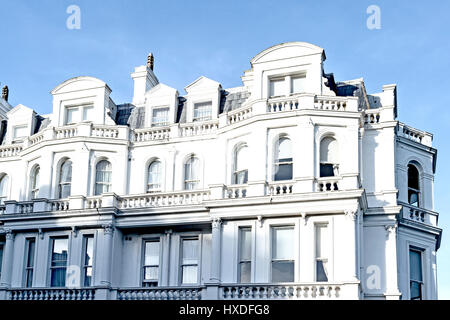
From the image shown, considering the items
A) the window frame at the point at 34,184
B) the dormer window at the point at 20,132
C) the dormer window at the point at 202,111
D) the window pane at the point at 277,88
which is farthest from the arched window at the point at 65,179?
the window pane at the point at 277,88

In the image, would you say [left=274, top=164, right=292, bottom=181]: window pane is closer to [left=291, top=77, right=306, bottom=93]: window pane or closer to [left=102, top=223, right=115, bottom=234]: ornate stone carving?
[left=291, top=77, right=306, bottom=93]: window pane

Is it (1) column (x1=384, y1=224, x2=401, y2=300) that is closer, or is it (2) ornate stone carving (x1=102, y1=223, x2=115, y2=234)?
(1) column (x1=384, y1=224, x2=401, y2=300)

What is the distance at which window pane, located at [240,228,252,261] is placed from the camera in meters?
28.2

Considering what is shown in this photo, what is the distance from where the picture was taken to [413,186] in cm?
3097

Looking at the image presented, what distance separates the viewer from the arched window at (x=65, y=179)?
106 ft

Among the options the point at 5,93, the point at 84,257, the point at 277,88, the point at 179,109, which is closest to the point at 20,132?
the point at 5,93

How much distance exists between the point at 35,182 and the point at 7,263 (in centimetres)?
388

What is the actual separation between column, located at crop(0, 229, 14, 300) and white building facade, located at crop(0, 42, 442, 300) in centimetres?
6

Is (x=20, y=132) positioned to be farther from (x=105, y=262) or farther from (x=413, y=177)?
(x=413, y=177)

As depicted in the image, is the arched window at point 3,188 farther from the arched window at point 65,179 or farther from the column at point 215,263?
the column at point 215,263

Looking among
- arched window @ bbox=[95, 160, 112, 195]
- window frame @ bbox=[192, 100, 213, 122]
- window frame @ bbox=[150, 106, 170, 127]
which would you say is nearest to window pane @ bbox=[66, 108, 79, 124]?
arched window @ bbox=[95, 160, 112, 195]

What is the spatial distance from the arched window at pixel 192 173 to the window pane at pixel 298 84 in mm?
4875

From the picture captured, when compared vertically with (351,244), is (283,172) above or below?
above
